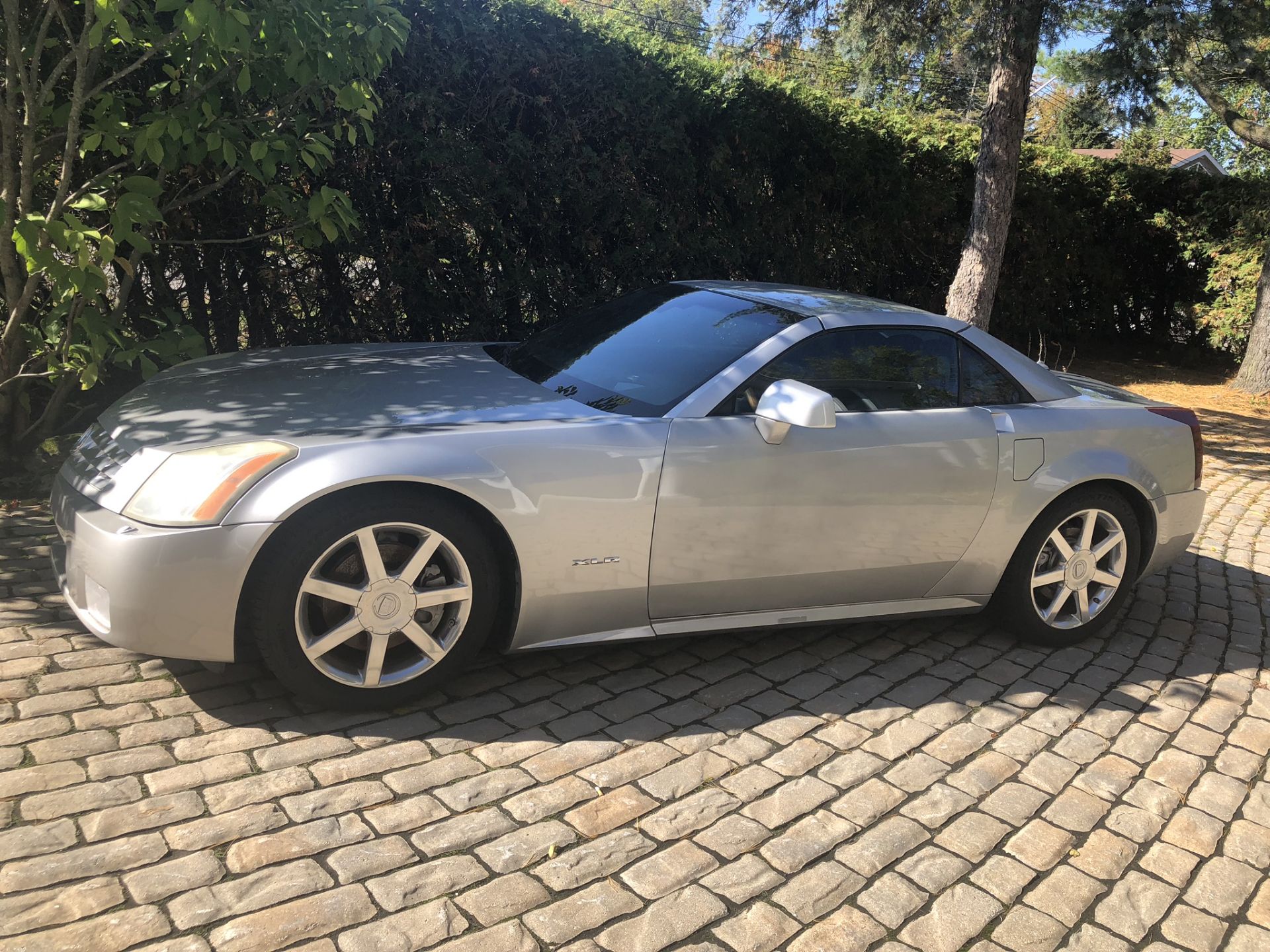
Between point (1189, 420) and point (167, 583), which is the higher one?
point (1189, 420)

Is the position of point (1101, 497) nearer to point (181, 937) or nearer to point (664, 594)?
point (664, 594)

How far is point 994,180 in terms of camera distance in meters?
9.69

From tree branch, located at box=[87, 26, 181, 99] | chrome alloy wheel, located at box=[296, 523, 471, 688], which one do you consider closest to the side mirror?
chrome alloy wheel, located at box=[296, 523, 471, 688]

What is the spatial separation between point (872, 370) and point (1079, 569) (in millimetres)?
1380

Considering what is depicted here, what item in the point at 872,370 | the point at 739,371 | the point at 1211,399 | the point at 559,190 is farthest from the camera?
the point at 1211,399

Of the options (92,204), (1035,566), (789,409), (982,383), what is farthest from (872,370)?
(92,204)

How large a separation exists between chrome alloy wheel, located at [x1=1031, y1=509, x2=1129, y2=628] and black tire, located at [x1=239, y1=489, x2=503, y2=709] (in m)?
2.48

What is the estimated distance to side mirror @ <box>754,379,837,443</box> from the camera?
3.40 metres

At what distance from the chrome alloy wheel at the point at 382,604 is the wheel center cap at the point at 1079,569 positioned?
271 centimetres

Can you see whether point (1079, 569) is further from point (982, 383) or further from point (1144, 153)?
point (1144, 153)

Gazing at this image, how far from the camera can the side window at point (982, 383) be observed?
4164 millimetres

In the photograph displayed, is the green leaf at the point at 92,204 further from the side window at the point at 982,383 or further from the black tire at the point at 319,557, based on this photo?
the side window at the point at 982,383

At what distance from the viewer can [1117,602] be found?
4.55 meters

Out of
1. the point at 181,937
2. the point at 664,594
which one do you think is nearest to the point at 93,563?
the point at 181,937
